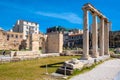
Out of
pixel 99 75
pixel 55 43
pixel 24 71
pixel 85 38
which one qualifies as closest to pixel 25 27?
pixel 55 43

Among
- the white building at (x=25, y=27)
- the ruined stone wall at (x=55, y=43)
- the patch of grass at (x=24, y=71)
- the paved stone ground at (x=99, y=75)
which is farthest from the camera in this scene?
the white building at (x=25, y=27)

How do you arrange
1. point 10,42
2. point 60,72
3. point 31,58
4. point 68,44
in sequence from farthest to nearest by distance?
point 68,44 → point 10,42 → point 31,58 → point 60,72

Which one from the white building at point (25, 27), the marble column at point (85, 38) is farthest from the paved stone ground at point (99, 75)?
the white building at point (25, 27)

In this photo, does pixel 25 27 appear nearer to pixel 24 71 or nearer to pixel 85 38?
pixel 85 38

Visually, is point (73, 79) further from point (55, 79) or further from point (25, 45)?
point (25, 45)

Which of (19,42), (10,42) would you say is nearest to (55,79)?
(10,42)

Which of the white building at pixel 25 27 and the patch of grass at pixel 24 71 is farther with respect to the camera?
the white building at pixel 25 27

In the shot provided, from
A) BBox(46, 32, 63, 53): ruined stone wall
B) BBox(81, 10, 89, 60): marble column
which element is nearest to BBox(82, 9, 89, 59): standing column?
BBox(81, 10, 89, 60): marble column

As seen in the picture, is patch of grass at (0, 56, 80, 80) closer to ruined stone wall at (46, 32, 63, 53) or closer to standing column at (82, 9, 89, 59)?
standing column at (82, 9, 89, 59)

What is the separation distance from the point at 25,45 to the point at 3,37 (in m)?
11.8

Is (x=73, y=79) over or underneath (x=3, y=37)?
underneath

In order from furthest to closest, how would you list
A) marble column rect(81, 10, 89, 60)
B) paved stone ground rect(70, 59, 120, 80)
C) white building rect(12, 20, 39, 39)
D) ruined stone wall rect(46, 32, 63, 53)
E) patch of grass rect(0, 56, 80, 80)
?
white building rect(12, 20, 39, 39)
ruined stone wall rect(46, 32, 63, 53)
marble column rect(81, 10, 89, 60)
paved stone ground rect(70, 59, 120, 80)
patch of grass rect(0, 56, 80, 80)

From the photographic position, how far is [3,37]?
73125 mm

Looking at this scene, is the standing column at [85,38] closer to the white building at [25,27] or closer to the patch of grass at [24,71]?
the patch of grass at [24,71]
